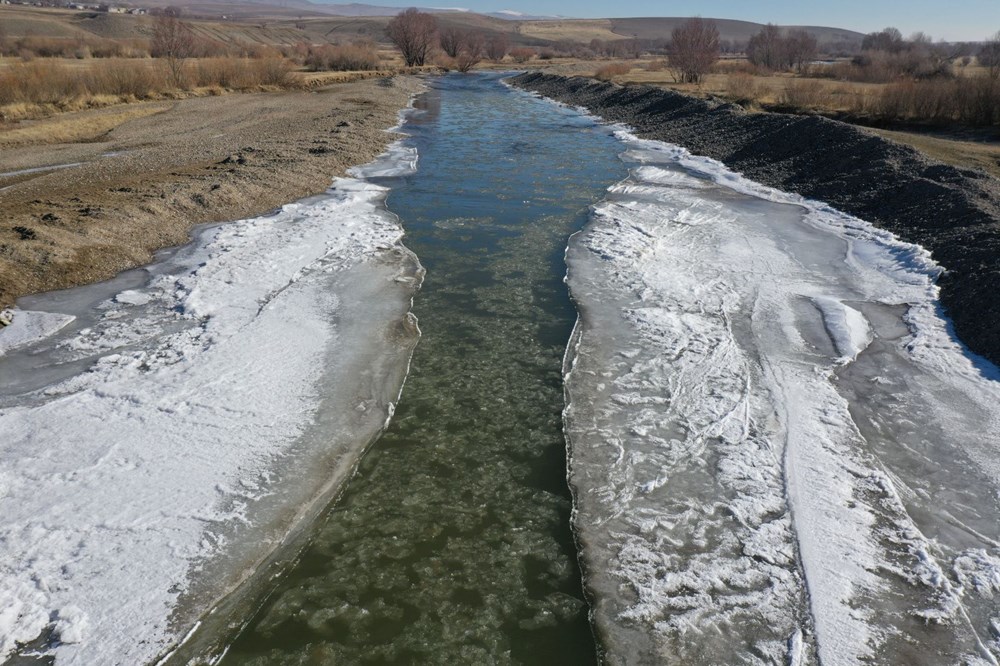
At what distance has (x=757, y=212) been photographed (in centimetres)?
1265

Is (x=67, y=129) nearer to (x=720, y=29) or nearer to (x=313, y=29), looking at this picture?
(x=313, y=29)

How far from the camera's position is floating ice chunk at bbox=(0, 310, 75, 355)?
6791 mm

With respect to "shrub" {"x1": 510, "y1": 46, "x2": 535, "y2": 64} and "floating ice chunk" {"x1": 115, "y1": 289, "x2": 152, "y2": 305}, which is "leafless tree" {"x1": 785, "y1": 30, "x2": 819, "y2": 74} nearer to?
"shrub" {"x1": 510, "y1": 46, "x2": 535, "y2": 64}

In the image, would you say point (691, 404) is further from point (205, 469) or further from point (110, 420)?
point (110, 420)

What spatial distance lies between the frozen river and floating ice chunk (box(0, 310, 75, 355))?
0.16 ft

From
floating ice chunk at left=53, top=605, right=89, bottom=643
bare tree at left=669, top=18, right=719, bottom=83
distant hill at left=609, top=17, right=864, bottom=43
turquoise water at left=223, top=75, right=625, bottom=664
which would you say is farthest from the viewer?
distant hill at left=609, top=17, right=864, bottom=43

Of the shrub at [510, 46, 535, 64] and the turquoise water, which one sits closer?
the turquoise water

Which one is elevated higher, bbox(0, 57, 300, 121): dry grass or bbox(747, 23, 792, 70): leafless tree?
bbox(747, 23, 792, 70): leafless tree

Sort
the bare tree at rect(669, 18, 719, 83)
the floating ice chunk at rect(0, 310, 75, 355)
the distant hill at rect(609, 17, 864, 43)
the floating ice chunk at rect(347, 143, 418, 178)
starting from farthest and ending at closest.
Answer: the distant hill at rect(609, 17, 864, 43)
the bare tree at rect(669, 18, 719, 83)
the floating ice chunk at rect(347, 143, 418, 178)
the floating ice chunk at rect(0, 310, 75, 355)

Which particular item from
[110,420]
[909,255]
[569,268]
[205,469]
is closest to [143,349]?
[110,420]

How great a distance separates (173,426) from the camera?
544 cm

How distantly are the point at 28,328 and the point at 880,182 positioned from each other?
15.3 m

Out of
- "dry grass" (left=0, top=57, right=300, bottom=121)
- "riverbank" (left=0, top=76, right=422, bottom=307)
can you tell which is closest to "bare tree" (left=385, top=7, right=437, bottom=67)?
"dry grass" (left=0, top=57, right=300, bottom=121)

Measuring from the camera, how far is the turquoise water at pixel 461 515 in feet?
12.1
